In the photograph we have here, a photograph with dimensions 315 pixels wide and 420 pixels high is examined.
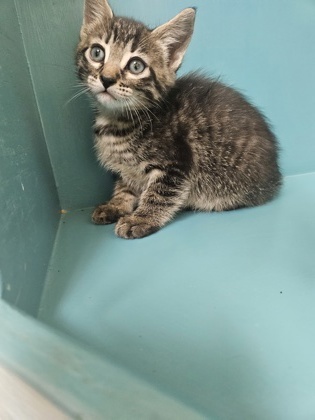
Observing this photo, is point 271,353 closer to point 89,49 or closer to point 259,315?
point 259,315

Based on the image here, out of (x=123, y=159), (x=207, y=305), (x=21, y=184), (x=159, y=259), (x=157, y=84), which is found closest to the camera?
(x=207, y=305)

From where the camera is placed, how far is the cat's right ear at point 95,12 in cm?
130

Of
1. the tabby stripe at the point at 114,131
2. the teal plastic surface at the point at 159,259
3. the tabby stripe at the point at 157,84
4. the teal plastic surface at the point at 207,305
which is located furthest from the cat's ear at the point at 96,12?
the teal plastic surface at the point at 207,305

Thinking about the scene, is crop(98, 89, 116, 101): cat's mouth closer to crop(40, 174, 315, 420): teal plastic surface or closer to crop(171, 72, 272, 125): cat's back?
crop(171, 72, 272, 125): cat's back

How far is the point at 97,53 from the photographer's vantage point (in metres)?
1.25

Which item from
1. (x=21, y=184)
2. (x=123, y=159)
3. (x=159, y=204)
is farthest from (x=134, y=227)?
(x=21, y=184)

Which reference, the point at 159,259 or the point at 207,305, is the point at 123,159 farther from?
the point at 207,305

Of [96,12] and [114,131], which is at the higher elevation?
[96,12]

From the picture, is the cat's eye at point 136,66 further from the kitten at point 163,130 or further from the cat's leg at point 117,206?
the cat's leg at point 117,206

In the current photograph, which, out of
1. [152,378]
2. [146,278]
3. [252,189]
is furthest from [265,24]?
[152,378]

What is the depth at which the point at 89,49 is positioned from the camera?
1.27 metres

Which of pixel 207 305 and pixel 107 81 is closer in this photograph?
pixel 207 305

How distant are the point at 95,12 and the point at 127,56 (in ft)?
0.70

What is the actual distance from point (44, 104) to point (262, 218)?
0.84 m
